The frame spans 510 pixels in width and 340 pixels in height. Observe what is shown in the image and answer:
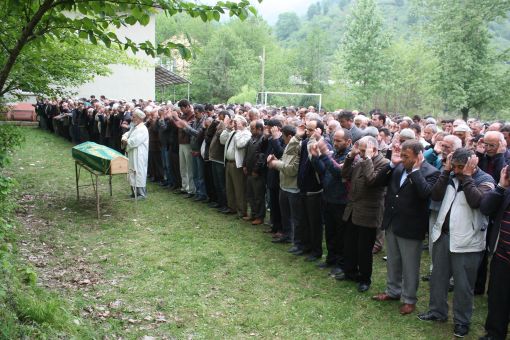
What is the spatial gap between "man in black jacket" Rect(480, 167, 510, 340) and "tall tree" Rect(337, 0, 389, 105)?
31.3 m

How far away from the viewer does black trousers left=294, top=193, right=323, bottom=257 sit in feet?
23.9

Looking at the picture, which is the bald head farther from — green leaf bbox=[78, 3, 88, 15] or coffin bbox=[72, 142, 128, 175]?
coffin bbox=[72, 142, 128, 175]

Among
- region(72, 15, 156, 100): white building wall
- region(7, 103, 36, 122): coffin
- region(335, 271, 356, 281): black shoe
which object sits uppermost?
region(72, 15, 156, 100): white building wall

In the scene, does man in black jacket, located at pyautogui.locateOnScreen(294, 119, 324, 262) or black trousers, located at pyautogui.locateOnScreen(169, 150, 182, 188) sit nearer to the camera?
man in black jacket, located at pyautogui.locateOnScreen(294, 119, 324, 262)

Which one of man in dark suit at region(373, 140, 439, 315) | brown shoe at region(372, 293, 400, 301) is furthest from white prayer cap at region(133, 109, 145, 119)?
brown shoe at region(372, 293, 400, 301)

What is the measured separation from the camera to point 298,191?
24.9ft

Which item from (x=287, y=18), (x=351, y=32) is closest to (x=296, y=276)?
(x=351, y=32)

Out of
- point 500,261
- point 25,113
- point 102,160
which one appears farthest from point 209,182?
point 25,113

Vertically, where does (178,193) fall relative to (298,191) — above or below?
below

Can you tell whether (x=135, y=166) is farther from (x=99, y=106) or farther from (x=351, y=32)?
(x=351, y=32)

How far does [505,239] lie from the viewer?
464 cm

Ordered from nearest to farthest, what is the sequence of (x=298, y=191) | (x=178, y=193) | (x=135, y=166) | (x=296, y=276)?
(x=296, y=276) → (x=298, y=191) → (x=135, y=166) → (x=178, y=193)

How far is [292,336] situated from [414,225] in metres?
1.92

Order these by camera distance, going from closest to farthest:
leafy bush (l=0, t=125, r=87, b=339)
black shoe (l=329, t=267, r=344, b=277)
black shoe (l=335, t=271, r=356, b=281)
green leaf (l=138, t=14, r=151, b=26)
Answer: green leaf (l=138, t=14, r=151, b=26)
leafy bush (l=0, t=125, r=87, b=339)
black shoe (l=335, t=271, r=356, b=281)
black shoe (l=329, t=267, r=344, b=277)
